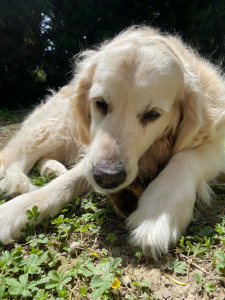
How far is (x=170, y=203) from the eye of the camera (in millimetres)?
1854

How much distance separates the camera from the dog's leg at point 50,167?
311cm

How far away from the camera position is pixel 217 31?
899 centimetres

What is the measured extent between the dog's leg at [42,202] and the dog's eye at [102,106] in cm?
60

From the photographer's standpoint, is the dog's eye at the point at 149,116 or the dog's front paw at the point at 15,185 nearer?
the dog's eye at the point at 149,116

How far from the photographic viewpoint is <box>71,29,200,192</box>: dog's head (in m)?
1.91

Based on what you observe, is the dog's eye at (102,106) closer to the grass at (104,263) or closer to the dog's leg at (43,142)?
the grass at (104,263)

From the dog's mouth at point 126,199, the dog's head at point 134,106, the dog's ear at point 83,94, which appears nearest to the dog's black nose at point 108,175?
the dog's head at point 134,106

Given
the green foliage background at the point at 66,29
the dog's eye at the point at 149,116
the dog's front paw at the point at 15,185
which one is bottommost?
the dog's front paw at the point at 15,185

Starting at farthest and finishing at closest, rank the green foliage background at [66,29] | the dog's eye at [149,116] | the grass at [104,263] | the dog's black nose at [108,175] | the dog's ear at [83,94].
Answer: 1. the green foliage background at [66,29]
2. the dog's ear at [83,94]
3. the dog's eye at [149,116]
4. the dog's black nose at [108,175]
5. the grass at [104,263]

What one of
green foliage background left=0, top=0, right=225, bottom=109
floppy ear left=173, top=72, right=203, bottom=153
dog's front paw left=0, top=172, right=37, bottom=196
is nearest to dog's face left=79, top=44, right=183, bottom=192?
floppy ear left=173, top=72, right=203, bottom=153

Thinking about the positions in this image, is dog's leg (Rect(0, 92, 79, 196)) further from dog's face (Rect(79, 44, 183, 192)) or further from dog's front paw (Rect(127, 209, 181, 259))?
dog's front paw (Rect(127, 209, 181, 259))

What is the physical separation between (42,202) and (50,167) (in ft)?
3.47

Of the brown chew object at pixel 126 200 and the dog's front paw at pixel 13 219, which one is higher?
the dog's front paw at pixel 13 219

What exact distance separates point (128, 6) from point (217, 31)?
9.98 feet
